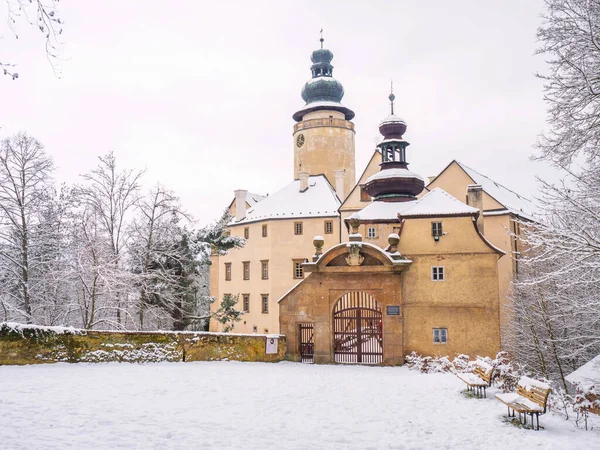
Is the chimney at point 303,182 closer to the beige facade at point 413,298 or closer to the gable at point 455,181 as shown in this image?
the gable at point 455,181

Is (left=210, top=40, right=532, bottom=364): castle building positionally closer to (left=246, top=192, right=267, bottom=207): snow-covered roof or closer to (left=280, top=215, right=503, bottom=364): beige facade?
(left=280, top=215, right=503, bottom=364): beige facade

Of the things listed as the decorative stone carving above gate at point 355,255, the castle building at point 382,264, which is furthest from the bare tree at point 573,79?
the decorative stone carving above gate at point 355,255

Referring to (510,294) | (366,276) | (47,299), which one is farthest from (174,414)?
(510,294)

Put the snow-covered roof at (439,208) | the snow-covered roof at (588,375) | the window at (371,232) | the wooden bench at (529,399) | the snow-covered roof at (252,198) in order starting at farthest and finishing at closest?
the snow-covered roof at (252,198) < the window at (371,232) < the snow-covered roof at (439,208) < the snow-covered roof at (588,375) < the wooden bench at (529,399)

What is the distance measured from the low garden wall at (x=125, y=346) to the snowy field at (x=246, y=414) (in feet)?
3.81

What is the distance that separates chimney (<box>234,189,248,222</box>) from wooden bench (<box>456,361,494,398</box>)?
30378 mm

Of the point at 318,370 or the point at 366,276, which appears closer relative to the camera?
the point at 318,370

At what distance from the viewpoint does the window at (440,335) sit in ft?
70.3

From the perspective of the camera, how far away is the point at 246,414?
10688 millimetres

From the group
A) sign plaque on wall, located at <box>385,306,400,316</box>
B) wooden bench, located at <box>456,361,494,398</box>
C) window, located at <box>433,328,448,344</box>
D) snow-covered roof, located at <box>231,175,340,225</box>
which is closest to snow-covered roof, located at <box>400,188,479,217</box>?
sign plaque on wall, located at <box>385,306,400,316</box>

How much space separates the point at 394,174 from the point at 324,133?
851 inches

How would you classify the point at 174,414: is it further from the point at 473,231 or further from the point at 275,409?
the point at 473,231

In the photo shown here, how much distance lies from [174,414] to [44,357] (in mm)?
9414

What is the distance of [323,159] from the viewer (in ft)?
159
